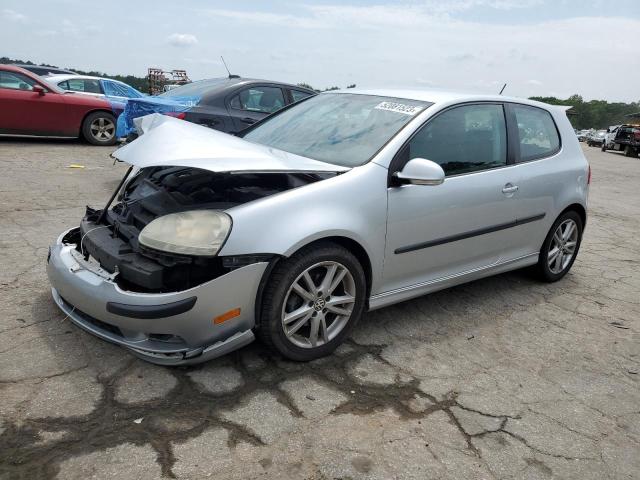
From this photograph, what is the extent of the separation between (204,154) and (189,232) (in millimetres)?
428

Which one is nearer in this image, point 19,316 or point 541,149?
point 19,316

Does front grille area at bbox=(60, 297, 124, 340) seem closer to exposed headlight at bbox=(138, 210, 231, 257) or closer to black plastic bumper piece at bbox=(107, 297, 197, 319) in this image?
black plastic bumper piece at bbox=(107, 297, 197, 319)

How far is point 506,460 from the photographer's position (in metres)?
2.36

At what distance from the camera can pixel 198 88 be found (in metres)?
8.12

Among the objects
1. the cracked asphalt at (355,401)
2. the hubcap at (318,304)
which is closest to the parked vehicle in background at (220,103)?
the cracked asphalt at (355,401)

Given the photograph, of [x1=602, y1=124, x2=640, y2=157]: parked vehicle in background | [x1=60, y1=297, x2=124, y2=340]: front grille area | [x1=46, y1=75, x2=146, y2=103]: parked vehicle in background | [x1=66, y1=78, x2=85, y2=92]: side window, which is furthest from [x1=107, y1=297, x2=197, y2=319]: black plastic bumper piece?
[x1=602, y1=124, x2=640, y2=157]: parked vehicle in background

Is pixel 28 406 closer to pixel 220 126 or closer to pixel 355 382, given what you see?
pixel 355 382

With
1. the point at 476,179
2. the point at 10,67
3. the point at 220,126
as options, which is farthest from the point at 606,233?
the point at 10,67

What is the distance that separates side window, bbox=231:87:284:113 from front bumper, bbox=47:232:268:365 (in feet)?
17.4

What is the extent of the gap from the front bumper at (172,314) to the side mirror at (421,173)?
1003 mm

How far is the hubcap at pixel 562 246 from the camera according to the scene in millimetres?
4504

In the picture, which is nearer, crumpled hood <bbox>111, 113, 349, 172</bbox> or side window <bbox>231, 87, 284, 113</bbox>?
crumpled hood <bbox>111, 113, 349, 172</bbox>

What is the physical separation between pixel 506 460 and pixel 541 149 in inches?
103

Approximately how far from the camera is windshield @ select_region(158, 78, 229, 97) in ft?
25.8
